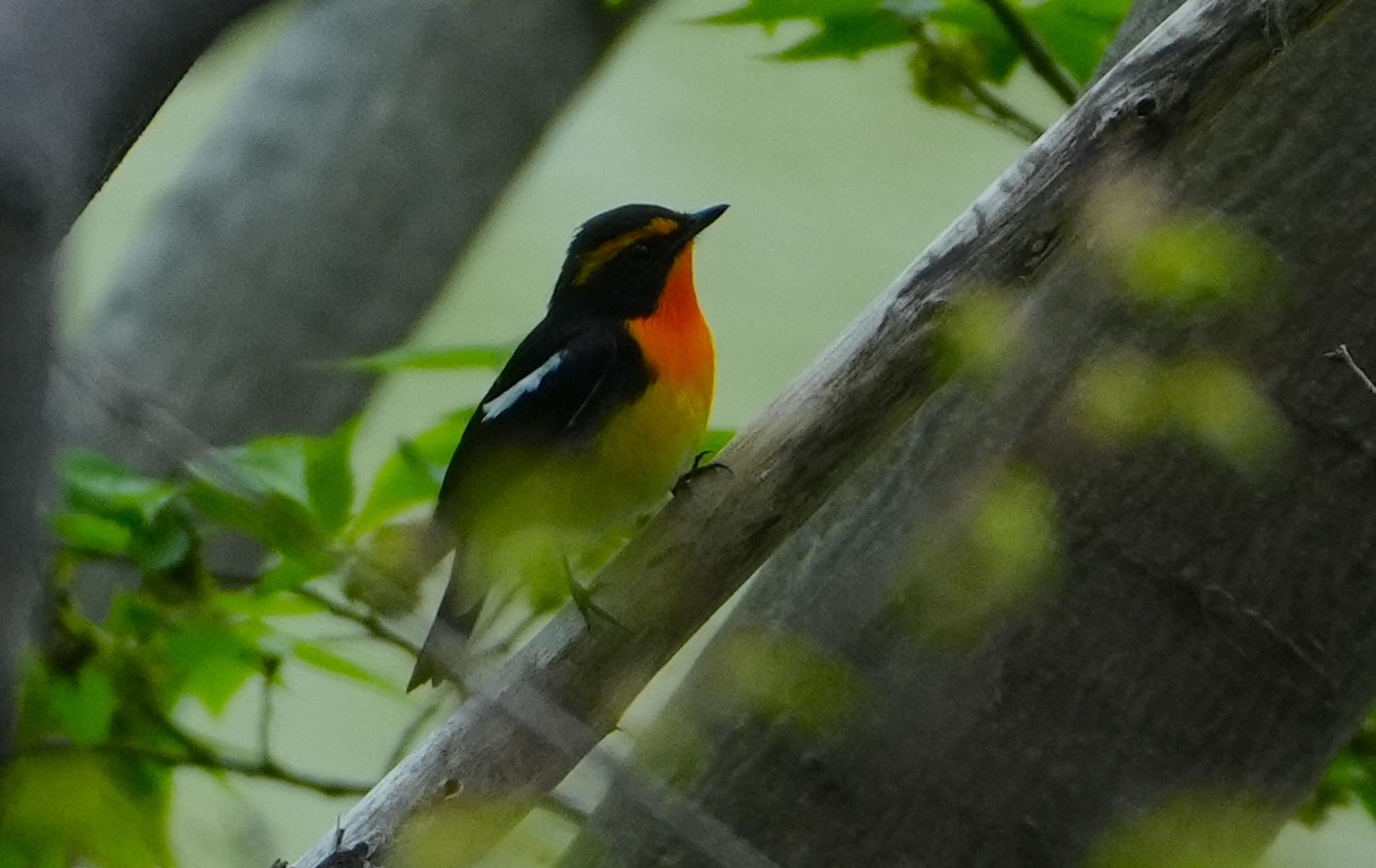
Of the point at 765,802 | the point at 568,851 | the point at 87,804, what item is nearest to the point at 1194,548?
the point at 765,802

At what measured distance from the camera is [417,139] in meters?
2.10

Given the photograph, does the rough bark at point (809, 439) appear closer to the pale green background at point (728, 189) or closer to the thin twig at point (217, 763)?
the thin twig at point (217, 763)

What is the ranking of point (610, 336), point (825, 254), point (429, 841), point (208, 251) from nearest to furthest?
1. point (429, 841)
2. point (610, 336)
3. point (208, 251)
4. point (825, 254)

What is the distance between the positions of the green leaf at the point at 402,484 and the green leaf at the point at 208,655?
0.36 ft

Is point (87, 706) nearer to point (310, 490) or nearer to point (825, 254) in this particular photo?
point (310, 490)

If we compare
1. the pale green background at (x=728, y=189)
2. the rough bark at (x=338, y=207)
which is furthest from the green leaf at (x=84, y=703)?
the pale green background at (x=728, y=189)

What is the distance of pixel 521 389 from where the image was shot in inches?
47.1

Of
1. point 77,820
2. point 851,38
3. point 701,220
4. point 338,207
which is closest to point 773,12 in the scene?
point 851,38

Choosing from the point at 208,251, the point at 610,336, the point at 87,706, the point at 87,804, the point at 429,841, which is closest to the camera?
the point at 429,841

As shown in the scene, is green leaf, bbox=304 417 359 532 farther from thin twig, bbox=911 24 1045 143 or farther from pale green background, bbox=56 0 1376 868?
pale green background, bbox=56 0 1376 868

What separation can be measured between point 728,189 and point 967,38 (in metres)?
1.87

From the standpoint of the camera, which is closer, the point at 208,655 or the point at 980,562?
the point at 980,562

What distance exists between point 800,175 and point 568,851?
2.36 meters

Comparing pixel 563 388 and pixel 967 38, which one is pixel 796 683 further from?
pixel 967 38
